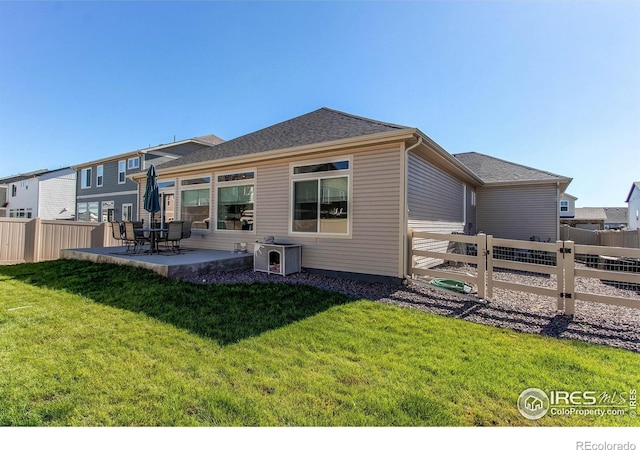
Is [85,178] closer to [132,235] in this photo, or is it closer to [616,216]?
[132,235]

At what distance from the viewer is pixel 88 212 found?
21391mm

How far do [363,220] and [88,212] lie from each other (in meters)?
24.3

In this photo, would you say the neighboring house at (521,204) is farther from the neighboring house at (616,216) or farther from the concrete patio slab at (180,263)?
the neighboring house at (616,216)

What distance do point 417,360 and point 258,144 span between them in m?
7.07

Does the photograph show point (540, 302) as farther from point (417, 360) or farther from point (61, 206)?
point (61, 206)

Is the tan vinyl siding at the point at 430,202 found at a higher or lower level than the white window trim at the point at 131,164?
lower

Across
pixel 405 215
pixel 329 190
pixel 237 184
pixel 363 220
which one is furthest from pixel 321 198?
pixel 237 184

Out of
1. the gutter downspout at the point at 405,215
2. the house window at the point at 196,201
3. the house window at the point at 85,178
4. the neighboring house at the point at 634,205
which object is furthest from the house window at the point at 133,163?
the neighboring house at the point at 634,205

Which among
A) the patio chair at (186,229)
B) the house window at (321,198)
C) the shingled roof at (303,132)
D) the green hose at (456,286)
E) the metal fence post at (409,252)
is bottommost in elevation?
the green hose at (456,286)

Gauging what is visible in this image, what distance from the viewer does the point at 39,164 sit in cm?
3328

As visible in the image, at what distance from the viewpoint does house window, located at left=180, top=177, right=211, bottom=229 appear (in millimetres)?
8977

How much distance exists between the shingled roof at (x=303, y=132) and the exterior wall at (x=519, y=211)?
8673mm

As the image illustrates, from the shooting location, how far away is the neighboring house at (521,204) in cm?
1151

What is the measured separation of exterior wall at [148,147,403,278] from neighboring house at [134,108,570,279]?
0.8 inches
